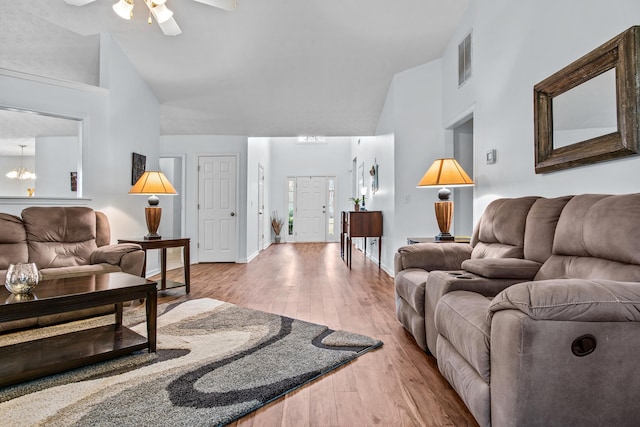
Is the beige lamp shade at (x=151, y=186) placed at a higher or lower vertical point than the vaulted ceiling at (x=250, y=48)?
lower

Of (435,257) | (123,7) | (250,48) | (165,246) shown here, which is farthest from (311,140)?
(435,257)

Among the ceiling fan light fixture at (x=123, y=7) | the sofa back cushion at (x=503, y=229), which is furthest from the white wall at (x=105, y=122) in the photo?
the sofa back cushion at (x=503, y=229)

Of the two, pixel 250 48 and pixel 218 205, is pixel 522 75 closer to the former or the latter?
pixel 250 48

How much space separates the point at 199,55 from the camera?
14.9 feet

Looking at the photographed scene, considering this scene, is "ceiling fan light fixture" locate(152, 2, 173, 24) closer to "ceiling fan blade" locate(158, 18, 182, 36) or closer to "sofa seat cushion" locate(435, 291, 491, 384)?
"ceiling fan blade" locate(158, 18, 182, 36)

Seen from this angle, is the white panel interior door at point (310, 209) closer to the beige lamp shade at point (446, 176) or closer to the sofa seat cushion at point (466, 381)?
the beige lamp shade at point (446, 176)

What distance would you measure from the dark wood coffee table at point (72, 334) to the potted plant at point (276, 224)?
8264 millimetres

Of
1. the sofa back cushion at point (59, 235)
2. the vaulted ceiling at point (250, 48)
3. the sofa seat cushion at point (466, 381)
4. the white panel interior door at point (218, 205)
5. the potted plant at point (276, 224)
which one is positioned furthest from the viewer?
the potted plant at point (276, 224)

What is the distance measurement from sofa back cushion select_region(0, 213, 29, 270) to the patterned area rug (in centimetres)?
79

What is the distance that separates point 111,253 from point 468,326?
3.07 m

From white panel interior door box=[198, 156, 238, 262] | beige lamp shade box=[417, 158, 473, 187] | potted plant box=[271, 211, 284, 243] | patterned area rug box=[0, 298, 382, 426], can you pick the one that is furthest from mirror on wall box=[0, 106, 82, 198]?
potted plant box=[271, 211, 284, 243]

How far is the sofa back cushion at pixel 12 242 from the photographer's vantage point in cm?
309

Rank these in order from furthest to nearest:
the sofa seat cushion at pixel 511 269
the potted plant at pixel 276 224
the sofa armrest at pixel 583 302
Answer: the potted plant at pixel 276 224
the sofa seat cushion at pixel 511 269
the sofa armrest at pixel 583 302

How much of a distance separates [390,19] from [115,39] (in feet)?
10.0
